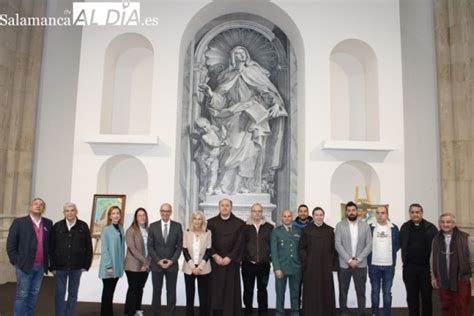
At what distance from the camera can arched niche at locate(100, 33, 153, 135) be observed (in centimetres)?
809

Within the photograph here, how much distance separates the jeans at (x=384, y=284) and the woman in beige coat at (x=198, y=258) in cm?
196

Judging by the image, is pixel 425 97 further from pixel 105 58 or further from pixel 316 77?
pixel 105 58

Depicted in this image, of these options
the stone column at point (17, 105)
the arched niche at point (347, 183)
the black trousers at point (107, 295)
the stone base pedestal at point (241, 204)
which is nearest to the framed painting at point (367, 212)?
the arched niche at point (347, 183)

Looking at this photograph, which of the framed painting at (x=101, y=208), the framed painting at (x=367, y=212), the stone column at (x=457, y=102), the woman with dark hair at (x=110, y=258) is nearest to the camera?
the woman with dark hair at (x=110, y=258)

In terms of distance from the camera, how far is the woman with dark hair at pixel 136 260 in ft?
14.9

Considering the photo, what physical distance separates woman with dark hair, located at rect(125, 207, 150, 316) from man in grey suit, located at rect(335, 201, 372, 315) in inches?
89.8

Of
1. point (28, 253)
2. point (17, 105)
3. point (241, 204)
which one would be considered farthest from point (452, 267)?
point (17, 105)

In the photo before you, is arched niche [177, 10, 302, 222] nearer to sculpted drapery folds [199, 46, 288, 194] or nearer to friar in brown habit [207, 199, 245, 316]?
sculpted drapery folds [199, 46, 288, 194]

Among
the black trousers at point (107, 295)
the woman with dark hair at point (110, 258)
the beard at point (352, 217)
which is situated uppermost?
the beard at point (352, 217)

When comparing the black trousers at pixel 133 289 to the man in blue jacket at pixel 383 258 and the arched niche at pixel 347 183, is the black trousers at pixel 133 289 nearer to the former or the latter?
the man in blue jacket at pixel 383 258

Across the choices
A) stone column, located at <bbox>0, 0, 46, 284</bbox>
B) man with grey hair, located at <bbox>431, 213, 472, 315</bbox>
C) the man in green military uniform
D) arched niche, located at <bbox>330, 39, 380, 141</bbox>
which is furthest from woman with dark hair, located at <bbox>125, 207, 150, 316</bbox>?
arched niche, located at <bbox>330, 39, 380, 141</bbox>

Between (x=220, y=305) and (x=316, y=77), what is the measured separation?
15.2 ft

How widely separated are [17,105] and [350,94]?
667cm

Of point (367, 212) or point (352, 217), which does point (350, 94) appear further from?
point (352, 217)
